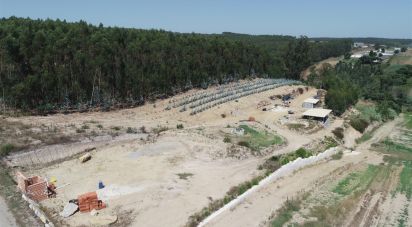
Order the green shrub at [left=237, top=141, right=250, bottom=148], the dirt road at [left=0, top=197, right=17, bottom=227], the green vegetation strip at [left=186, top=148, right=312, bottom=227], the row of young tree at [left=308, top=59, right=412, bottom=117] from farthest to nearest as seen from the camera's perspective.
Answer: the row of young tree at [left=308, top=59, right=412, bottom=117] → the green shrub at [left=237, top=141, right=250, bottom=148] → the green vegetation strip at [left=186, top=148, right=312, bottom=227] → the dirt road at [left=0, top=197, right=17, bottom=227]

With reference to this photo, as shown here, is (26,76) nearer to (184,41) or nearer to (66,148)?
(66,148)

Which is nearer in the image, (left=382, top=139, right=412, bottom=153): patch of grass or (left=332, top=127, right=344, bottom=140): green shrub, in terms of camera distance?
(left=382, top=139, right=412, bottom=153): patch of grass

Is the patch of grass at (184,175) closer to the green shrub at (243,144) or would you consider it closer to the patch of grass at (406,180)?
the green shrub at (243,144)

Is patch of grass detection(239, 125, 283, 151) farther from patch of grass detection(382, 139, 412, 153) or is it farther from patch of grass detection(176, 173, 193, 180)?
patch of grass detection(382, 139, 412, 153)

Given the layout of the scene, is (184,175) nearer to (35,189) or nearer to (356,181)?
(35,189)

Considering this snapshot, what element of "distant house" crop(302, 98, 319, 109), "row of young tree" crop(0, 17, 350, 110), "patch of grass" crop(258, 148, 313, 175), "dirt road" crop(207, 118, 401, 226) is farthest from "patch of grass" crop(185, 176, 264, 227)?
"distant house" crop(302, 98, 319, 109)

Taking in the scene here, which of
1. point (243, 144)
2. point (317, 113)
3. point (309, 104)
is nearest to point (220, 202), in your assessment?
point (243, 144)

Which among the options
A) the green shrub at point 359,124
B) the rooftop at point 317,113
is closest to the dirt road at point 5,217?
the rooftop at point 317,113
